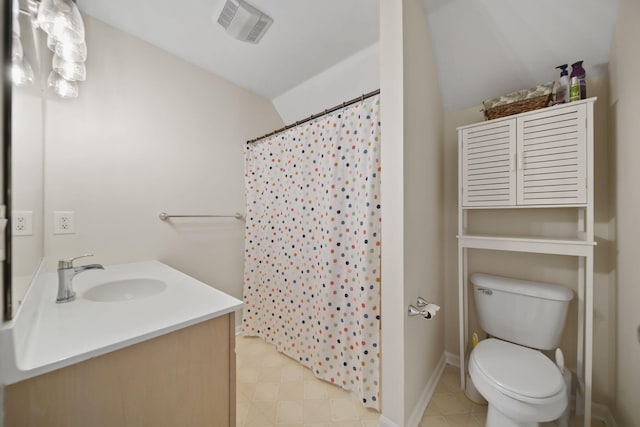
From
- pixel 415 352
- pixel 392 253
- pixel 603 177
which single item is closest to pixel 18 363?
pixel 392 253

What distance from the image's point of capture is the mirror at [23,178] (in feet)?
1.95

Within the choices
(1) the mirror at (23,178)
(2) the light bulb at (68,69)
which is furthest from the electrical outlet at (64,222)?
(2) the light bulb at (68,69)

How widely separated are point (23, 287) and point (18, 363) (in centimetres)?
26

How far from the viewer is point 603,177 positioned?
129 cm

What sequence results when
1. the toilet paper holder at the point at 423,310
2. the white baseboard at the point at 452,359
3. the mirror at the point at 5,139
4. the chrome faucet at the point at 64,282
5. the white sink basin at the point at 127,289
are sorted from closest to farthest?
1. the mirror at the point at 5,139
2. the chrome faucet at the point at 64,282
3. the toilet paper holder at the point at 423,310
4. the white sink basin at the point at 127,289
5. the white baseboard at the point at 452,359

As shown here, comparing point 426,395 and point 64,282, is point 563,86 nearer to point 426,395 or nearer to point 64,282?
point 426,395

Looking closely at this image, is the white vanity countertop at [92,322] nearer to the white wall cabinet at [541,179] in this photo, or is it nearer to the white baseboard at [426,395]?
the white baseboard at [426,395]

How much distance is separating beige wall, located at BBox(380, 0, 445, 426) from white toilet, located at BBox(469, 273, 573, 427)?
33 centimetres

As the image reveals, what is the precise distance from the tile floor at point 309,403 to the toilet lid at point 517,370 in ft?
1.29

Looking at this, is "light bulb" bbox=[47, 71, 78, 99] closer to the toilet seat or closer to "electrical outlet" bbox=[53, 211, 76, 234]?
"electrical outlet" bbox=[53, 211, 76, 234]

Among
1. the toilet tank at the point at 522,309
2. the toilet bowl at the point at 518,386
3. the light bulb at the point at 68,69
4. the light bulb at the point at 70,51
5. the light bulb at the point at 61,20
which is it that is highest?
the light bulb at the point at 61,20

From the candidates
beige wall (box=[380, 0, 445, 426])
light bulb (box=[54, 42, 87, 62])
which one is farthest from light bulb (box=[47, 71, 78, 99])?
beige wall (box=[380, 0, 445, 426])

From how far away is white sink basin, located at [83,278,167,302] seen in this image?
118cm

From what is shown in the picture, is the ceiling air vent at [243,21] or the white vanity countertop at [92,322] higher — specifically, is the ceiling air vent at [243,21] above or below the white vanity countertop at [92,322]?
above
